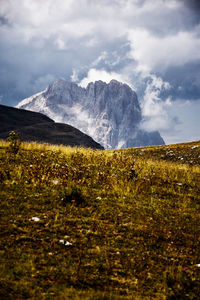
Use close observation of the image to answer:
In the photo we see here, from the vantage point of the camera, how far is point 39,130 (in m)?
107

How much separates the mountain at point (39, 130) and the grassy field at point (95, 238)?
67614 mm

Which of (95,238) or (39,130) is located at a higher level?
(39,130)

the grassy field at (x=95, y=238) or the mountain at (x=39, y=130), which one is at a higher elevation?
the mountain at (x=39, y=130)

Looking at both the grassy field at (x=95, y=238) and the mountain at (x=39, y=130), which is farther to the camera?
the mountain at (x=39, y=130)

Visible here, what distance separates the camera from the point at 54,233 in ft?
19.2

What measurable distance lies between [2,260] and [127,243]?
2917 mm

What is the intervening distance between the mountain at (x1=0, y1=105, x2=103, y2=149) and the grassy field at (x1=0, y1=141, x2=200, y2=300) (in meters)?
67.6

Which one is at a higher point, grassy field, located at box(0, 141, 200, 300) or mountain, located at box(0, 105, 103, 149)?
mountain, located at box(0, 105, 103, 149)

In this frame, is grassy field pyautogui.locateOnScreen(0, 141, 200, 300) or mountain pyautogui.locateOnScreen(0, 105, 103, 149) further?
mountain pyautogui.locateOnScreen(0, 105, 103, 149)

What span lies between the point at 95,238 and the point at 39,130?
346 feet

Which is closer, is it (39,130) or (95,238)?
(95,238)

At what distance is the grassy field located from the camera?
162 inches

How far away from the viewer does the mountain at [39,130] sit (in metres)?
98.5

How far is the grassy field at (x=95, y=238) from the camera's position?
4113 millimetres
